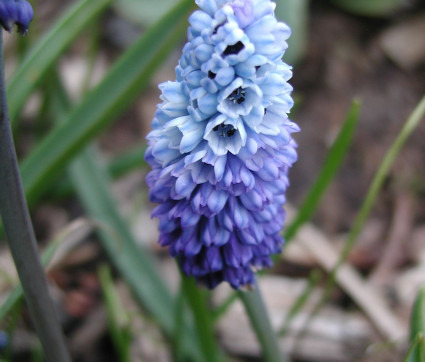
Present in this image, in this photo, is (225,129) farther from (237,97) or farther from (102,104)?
(102,104)

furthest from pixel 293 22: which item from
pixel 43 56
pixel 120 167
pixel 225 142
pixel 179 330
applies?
pixel 225 142


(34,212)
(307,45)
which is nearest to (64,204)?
(34,212)

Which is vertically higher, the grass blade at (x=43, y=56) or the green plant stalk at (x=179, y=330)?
the grass blade at (x=43, y=56)

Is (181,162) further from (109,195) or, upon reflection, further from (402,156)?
(402,156)

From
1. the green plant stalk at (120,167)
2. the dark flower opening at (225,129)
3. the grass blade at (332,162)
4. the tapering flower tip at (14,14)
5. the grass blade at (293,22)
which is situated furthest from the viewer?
the grass blade at (293,22)

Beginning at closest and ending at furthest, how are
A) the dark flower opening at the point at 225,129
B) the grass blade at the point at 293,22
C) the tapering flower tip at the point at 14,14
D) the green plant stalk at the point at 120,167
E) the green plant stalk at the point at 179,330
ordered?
the tapering flower tip at the point at 14,14
the dark flower opening at the point at 225,129
the green plant stalk at the point at 179,330
the green plant stalk at the point at 120,167
the grass blade at the point at 293,22

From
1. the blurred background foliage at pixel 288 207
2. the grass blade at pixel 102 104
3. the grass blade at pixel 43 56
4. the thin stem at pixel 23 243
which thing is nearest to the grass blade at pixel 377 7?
the blurred background foliage at pixel 288 207

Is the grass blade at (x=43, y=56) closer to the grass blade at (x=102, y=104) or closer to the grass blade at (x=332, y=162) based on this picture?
the grass blade at (x=102, y=104)
